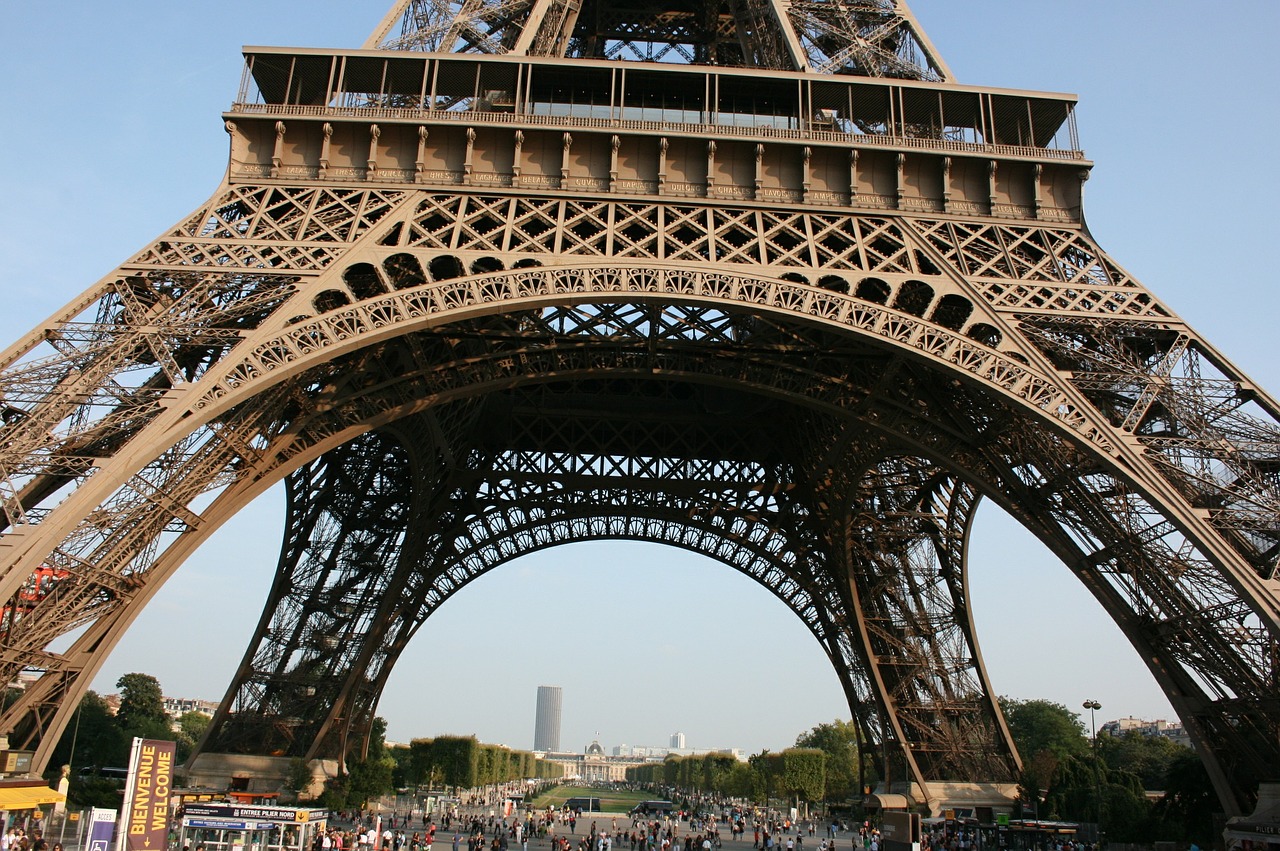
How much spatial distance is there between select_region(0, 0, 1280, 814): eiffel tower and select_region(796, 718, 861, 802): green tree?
195 feet

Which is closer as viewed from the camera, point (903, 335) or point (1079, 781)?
point (903, 335)

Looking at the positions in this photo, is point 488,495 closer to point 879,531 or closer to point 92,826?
point 879,531

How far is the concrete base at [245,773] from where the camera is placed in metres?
31.6

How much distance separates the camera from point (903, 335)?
1986 cm

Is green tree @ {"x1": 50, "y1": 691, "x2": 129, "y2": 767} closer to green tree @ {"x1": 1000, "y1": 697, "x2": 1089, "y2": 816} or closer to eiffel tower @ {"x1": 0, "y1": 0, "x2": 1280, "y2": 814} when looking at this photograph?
eiffel tower @ {"x1": 0, "y1": 0, "x2": 1280, "y2": 814}

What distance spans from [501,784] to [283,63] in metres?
98.9

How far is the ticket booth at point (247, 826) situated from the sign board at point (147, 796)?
132 inches

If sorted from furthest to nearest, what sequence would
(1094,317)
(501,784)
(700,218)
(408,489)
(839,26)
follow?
1. (501,784)
2. (408,489)
3. (839,26)
4. (700,218)
5. (1094,317)

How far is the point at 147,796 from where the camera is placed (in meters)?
16.3

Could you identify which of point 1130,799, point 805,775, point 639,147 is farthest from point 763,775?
point 639,147

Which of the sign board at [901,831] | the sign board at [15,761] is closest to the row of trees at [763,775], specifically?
the sign board at [901,831]

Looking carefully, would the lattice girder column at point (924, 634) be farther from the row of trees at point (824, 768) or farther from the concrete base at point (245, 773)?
the concrete base at point (245, 773)

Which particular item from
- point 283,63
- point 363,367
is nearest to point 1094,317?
point 363,367

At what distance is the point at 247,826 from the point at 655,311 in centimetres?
1364
